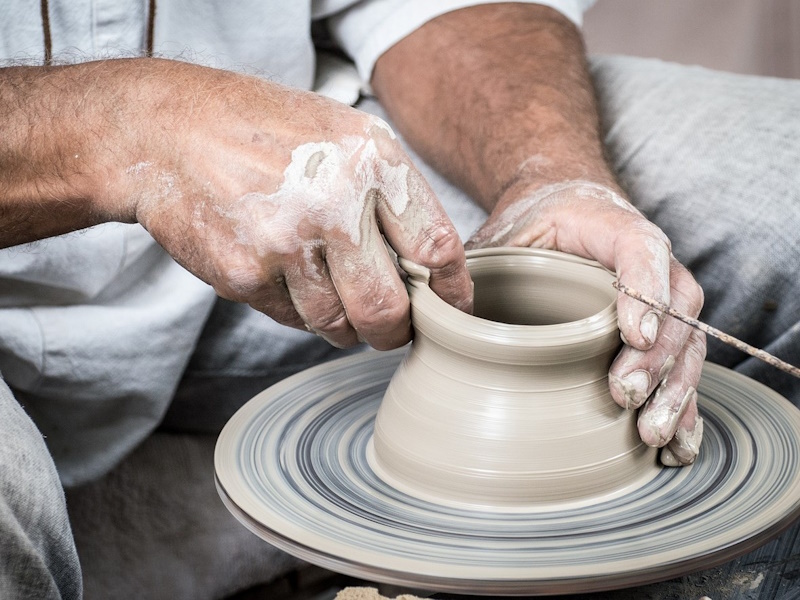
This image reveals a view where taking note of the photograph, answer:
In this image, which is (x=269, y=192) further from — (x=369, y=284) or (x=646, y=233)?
(x=646, y=233)

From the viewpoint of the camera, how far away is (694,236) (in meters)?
1.27

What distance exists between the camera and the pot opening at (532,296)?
1008 mm

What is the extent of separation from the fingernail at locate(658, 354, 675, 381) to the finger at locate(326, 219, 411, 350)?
0.26m

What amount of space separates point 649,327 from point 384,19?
921 millimetres

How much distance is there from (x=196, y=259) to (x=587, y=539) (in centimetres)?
46

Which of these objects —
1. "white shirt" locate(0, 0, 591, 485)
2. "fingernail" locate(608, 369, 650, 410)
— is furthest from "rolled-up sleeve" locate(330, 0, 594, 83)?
"fingernail" locate(608, 369, 650, 410)

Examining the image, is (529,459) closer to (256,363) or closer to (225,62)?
(256,363)

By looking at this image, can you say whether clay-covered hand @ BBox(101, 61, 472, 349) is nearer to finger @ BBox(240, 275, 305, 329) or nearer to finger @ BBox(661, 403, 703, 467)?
finger @ BBox(240, 275, 305, 329)

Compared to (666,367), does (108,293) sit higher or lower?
lower

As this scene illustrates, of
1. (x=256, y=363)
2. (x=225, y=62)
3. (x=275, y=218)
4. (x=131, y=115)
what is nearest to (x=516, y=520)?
(x=275, y=218)

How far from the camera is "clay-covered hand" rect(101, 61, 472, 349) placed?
851 mm

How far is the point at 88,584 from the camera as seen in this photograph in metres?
1.50

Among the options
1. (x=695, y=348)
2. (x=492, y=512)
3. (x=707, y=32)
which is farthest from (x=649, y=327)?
(x=707, y=32)

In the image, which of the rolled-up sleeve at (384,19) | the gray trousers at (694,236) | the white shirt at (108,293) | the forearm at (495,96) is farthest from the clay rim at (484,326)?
the rolled-up sleeve at (384,19)
